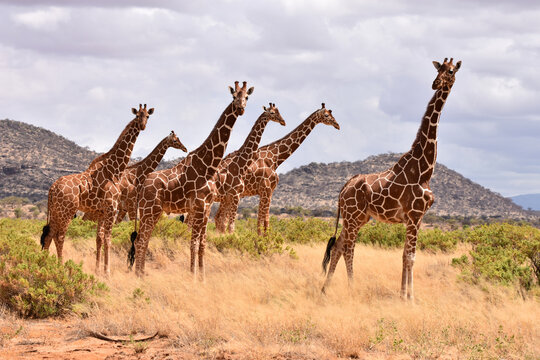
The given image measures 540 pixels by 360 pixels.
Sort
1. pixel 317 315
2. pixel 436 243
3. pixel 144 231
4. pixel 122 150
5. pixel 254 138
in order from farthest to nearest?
pixel 436 243 → pixel 254 138 → pixel 122 150 → pixel 144 231 → pixel 317 315

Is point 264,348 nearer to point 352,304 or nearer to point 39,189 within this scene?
point 352,304

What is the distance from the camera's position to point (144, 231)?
43.4 ft

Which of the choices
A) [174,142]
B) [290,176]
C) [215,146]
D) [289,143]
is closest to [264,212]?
[289,143]

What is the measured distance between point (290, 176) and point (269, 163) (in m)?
65.1

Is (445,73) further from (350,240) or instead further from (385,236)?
(385,236)

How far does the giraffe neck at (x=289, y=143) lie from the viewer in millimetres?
17953

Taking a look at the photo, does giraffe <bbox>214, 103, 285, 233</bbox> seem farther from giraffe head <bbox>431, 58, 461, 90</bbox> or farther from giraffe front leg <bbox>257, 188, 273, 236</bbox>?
→ giraffe head <bbox>431, 58, 461, 90</bbox>

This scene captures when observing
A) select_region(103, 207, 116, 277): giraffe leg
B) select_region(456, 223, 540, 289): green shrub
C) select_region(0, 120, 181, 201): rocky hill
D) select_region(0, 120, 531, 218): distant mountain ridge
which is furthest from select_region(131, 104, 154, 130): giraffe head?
select_region(0, 120, 531, 218): distant mountain ridge

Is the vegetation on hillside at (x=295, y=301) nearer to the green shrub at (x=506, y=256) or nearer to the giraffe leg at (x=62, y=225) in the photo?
the green shrub at (x=506, y=256)

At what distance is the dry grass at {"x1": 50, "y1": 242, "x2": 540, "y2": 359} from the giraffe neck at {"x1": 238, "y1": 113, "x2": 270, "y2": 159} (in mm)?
3289

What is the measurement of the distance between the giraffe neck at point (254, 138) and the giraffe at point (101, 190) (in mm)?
3031

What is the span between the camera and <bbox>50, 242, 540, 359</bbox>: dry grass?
29.8ft

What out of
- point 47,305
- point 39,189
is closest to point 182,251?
point 47,305

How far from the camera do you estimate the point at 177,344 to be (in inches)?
374
